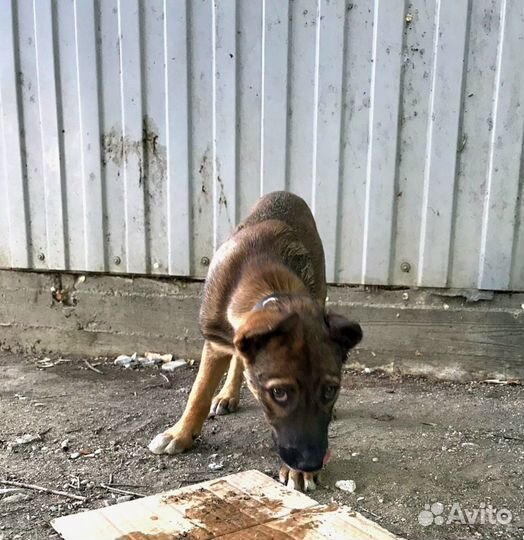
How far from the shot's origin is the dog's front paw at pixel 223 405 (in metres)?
4.42

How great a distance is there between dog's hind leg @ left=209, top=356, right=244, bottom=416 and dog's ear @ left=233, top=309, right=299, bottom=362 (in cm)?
153

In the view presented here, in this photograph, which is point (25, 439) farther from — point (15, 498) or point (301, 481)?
point (301, 481)

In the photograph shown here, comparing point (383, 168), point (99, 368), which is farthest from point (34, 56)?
point (383, 168)

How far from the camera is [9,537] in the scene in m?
2.83

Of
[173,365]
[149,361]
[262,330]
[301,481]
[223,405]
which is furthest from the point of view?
[149,361]

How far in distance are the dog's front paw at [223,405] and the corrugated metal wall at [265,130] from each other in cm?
141

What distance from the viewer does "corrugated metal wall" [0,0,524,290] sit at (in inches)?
191

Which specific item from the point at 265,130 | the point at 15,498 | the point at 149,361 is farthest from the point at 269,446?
the point at 265,130

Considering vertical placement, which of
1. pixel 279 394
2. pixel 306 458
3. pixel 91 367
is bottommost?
pixel 91 367

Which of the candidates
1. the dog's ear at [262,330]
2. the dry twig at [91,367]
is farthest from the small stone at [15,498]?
the dry twig at [91,367]

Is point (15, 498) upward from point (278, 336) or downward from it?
downward

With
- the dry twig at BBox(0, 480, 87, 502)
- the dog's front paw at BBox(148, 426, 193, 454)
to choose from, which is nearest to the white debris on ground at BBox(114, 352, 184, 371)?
the dog's front paw at BBox(148, 426, 193, 454)

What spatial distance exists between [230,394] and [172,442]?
816 millimetres

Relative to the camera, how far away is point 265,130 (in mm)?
5156
